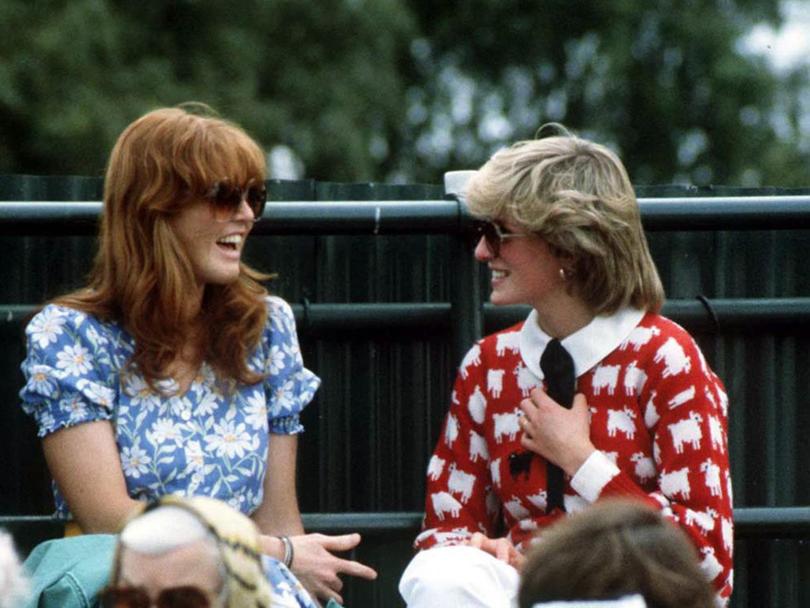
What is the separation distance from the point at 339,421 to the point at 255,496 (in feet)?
1.23

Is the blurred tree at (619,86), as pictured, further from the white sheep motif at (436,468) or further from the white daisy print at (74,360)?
the white daisy print at (74,360)

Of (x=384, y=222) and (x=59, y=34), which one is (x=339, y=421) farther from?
(x=59, y=34)

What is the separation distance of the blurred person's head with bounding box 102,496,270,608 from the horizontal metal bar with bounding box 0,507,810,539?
1721mm

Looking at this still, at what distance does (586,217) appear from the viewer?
12.7ft

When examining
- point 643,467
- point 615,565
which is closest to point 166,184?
point 643,467

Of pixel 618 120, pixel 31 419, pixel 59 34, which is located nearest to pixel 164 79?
pixel 59 34

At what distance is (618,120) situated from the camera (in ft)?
80.8

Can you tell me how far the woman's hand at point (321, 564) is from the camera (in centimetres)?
371

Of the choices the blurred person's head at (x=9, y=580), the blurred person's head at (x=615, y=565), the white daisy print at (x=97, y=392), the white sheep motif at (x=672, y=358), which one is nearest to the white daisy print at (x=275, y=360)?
the white daisy print at (x=97, y=392)

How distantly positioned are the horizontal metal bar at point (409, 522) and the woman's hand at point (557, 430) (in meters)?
0.41

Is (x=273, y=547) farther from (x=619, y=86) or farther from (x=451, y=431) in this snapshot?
(x=619, y=86)

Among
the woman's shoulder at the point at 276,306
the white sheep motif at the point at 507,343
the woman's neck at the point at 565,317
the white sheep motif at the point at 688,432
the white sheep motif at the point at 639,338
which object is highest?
the woman's shoulder at the point at 276,306

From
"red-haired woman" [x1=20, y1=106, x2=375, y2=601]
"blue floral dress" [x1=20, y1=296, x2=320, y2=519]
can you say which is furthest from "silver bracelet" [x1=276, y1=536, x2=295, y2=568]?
"blue floral dress" [x1=20, y1=296, x2=320, y2=519]

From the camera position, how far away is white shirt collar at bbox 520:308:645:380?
3848 millimetres
